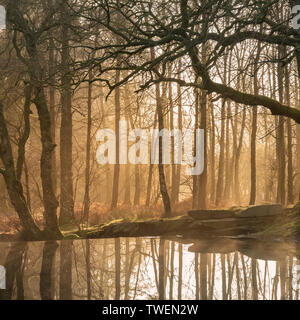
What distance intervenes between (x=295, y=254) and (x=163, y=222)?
6106mm

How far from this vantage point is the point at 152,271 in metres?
6.59

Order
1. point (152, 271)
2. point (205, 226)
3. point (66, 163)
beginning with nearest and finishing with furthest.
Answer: point (152, 271) < point (205, 226) < point (66, 163)

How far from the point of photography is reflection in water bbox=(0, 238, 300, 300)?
5242mm

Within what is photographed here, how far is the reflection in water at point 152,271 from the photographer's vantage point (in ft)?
17.2

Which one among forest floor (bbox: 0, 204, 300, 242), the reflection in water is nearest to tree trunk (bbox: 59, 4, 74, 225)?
forest floor (bbox: 0, 204, 300, 242)

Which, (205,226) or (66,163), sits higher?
(66,163)

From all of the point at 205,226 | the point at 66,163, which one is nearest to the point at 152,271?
the point at 205,226

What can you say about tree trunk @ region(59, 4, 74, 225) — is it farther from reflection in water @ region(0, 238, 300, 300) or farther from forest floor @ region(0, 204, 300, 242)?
reflection in water @ region(0, 238, 300, 300)

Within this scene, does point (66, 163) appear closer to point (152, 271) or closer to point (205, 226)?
point (205, 226)

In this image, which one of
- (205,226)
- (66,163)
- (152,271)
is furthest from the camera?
(66,163)

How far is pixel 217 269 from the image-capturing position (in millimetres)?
6648

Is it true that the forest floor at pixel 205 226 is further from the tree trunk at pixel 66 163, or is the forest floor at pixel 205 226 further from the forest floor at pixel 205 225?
the tree trunk at pixel 66 163

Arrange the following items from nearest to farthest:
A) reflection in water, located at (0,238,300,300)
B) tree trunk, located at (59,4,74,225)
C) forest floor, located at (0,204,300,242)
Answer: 1. reflection in water, located at (0,238,300,300)
2. forest floor, located at (0,204,300,242)
3. tree trunk, located at (59,4,74,225)
